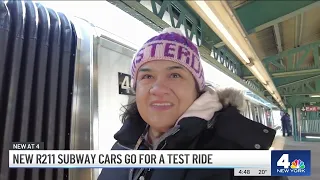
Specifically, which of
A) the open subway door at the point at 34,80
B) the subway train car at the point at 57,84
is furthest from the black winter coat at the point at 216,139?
the open subway door at the point at 34,80

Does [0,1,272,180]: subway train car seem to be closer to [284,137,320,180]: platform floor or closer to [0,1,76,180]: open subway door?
[0,1,76,180]: open subway door

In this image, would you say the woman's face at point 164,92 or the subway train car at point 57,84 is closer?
the woman's face at point 164,92

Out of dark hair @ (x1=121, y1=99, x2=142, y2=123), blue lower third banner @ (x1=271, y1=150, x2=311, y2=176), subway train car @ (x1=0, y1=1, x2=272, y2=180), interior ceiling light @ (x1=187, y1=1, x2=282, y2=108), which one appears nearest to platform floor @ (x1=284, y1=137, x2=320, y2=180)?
blue lower third banner @ (x1=271, y1=150, x2=311, y2=176)

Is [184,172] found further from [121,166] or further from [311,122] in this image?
[311,122]

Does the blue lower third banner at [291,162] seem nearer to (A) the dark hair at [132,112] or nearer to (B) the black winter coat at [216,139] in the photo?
(B) the black winter coat at [216,139]

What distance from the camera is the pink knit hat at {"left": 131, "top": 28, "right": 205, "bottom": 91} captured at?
75 cm

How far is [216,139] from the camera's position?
671mm

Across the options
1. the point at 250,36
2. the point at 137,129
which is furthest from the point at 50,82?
the point at 250,36

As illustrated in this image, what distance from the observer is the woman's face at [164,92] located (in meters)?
0.72

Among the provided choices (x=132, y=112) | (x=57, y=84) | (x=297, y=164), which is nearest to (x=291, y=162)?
(x=297, y=164)

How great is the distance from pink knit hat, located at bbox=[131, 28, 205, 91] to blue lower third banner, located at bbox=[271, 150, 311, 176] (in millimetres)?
291

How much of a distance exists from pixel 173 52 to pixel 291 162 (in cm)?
44

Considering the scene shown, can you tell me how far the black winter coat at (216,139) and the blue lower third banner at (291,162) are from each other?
32 mm

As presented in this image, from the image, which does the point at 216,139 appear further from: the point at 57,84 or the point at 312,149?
the point at 57,84
